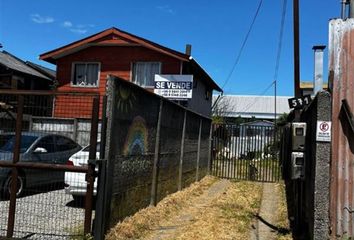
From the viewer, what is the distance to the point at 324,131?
251 inches

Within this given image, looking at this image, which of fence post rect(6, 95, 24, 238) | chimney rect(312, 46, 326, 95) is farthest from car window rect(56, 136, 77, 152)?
chimney rect(312, 46, 326, 95)

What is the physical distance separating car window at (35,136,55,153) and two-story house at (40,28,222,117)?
1094 centimetres

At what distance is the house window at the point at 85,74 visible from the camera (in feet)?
75.5

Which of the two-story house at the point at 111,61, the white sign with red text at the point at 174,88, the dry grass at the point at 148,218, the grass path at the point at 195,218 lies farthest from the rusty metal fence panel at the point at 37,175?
the two-story house at the point at 111,61

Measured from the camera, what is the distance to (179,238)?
746 centimetres

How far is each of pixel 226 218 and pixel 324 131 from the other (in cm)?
354

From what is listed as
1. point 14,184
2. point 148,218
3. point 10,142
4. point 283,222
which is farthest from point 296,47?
point 14,184

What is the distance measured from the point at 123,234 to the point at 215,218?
241 centimetres

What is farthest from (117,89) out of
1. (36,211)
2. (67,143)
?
(67,143)

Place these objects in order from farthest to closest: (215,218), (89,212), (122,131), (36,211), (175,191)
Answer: (175,191) → (215,218) → (36,211) → (122,131) → (89,212)

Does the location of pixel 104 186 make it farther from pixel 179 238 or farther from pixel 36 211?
pixel 36 211

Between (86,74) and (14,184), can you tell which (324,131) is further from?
(86,74)

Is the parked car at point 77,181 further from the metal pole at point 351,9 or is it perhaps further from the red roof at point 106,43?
the red roof at point 106,43

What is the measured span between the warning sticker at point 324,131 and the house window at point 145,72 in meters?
16.0
